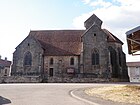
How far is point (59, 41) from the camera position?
47.8 metres

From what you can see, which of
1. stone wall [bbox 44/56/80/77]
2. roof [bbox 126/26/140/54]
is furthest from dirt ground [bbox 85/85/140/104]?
stone wall [bbox 44/56/80/77]

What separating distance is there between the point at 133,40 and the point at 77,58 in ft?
103

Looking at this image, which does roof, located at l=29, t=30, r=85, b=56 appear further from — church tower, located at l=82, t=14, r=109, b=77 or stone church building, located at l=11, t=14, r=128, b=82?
church tower, located at l=82, t=14, r=109, b=77

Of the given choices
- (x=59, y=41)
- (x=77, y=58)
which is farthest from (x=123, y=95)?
(x=59, y=41)

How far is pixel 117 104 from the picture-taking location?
10.3m

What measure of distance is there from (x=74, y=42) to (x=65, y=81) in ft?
37.6

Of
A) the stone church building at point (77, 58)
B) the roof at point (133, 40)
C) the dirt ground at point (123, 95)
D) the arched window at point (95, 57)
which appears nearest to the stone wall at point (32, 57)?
the stone church building at point (77, 58)

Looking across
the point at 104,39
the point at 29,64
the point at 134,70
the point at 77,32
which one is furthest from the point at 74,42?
the point at 134,70

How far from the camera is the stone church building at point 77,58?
140 ft

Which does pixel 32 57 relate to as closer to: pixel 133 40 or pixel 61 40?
pixel 61 40

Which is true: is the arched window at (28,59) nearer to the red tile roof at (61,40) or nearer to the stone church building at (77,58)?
the stone church building at (77,58)

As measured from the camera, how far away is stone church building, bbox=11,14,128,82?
140ft

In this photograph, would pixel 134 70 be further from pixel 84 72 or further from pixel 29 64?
pixel 29 64

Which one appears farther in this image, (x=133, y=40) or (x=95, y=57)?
(x=95, y=57)
